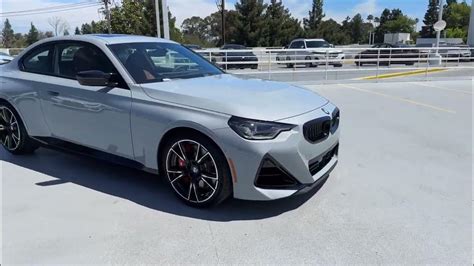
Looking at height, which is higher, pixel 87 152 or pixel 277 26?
pixel 277 26

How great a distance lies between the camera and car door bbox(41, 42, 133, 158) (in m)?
3.84

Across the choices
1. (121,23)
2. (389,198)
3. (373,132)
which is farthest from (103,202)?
(121,23)

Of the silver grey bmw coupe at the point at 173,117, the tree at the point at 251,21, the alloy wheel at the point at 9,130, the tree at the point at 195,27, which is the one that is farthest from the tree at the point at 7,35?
the silver grey bmw coupe at the point at 173,117

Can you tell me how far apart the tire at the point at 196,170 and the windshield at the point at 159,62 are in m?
0.77

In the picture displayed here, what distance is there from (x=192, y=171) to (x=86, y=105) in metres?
1.36

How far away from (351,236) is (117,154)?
2283mm

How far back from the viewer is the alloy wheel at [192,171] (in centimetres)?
344

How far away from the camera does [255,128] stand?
320 cm

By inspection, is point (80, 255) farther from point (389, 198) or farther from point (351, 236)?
point (389, 198)

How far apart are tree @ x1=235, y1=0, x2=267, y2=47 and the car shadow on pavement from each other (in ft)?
156

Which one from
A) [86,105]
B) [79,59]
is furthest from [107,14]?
[86,105]

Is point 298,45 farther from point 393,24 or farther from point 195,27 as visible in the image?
point 393,24

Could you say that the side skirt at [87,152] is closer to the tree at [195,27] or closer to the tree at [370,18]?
the tree at [195,27]

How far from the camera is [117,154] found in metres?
3.98
